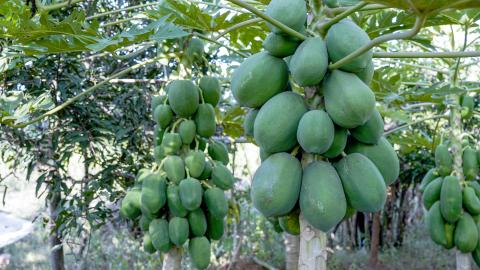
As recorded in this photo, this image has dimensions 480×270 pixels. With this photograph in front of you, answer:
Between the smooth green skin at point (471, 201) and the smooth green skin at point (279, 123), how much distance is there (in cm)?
234

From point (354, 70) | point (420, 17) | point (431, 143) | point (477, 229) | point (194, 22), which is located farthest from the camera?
point (431, 143)

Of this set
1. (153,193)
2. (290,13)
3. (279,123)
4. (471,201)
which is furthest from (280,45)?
(471,201)

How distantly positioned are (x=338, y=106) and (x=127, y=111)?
74.0 inches

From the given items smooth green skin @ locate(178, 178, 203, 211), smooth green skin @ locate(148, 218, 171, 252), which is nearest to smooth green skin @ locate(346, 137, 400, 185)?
smooth green skin @ locate(178, 178, 203, 211)

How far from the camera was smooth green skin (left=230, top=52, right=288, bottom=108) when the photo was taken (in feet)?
4.02

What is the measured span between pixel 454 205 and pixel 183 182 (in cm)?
186

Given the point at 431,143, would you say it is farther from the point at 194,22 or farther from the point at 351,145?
the point at 351,145

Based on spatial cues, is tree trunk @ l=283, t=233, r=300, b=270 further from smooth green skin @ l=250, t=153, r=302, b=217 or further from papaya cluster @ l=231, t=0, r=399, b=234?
smooth green skin @ l=250, t=153, r=302, b=217

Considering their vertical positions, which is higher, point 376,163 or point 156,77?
point 376,163

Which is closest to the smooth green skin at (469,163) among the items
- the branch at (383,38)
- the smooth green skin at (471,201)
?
the smooth green skin at (471,201)

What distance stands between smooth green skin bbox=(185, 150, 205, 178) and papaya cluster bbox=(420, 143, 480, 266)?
5.80ft

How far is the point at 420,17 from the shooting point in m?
1.04

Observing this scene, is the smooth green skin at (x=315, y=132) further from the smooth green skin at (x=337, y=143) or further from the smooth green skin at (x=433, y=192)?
the smooth green skin at (x=433, y=192)

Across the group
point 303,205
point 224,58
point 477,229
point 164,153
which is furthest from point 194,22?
point 477,229
